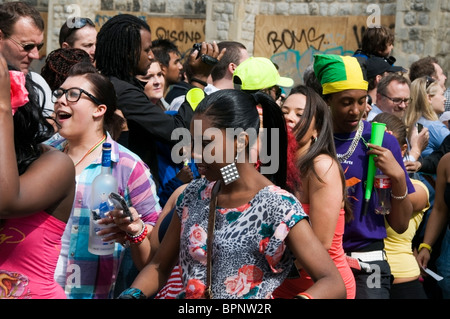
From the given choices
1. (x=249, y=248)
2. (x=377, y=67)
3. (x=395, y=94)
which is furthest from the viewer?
(x=377, y=67)

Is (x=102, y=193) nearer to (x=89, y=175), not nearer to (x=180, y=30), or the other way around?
(x=89, y=175)

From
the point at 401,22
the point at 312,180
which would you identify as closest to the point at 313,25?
the point at 401,22

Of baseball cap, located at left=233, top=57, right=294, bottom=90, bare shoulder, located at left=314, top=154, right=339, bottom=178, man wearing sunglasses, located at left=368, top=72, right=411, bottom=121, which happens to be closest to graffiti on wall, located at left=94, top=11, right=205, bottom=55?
man wearing sunglasses, located at left=368, top=72, right=411, bottom=121

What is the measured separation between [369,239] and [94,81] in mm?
1856

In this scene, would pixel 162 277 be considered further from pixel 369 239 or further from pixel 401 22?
pixel 401 22

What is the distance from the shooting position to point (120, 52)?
518 cm

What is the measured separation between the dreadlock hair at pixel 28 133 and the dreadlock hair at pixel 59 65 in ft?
6.75

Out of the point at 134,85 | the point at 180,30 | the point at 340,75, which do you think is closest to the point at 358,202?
the point at 340,75

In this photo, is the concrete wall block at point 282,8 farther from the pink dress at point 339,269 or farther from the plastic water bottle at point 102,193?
the plastic water bottle at point 102,193

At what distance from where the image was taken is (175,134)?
4926 millimetres

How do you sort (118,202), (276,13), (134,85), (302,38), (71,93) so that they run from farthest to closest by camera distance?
(276,13)
(302,38)
(134,85)
(71,93)
(118,202)

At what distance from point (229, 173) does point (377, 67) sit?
5352 mm

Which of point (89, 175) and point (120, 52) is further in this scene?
point (120, 52)

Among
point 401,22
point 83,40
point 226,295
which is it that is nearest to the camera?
point 226,295
